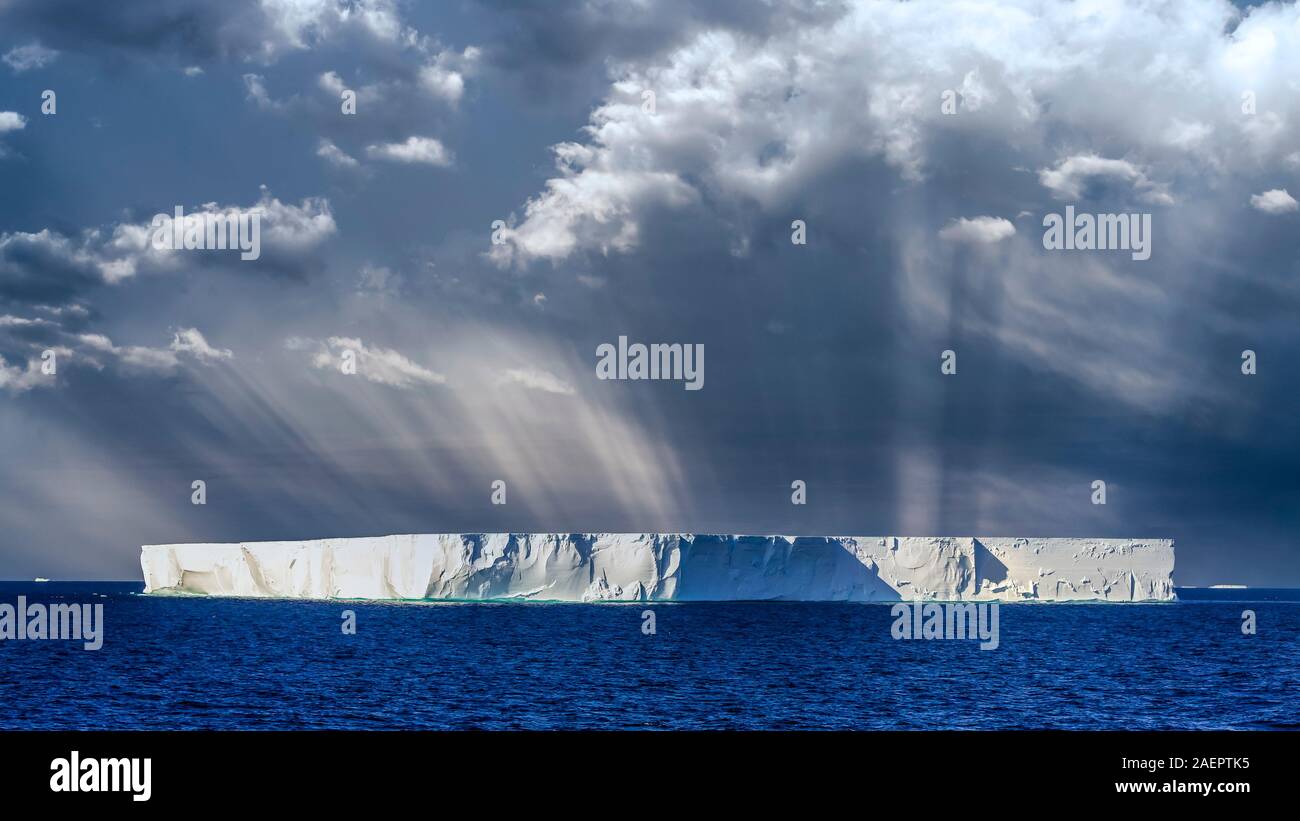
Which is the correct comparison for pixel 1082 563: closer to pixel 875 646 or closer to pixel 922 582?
pixel 922 582

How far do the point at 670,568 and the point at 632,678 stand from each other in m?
41.2

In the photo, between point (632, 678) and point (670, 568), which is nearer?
point (632, 678)

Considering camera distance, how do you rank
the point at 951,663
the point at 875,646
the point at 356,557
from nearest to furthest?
the point at 951,663 → the point at 875,646 → the point at 356,557

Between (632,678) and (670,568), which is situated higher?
(670,568)

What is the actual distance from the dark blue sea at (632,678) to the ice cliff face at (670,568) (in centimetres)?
1019

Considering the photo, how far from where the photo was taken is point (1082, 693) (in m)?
33.6

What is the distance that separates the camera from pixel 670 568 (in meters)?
77.6

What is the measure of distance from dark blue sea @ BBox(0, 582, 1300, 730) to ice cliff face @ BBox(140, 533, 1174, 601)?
10191 millimetres

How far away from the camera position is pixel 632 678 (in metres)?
36.5

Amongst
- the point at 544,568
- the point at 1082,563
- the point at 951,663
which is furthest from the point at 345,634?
the point at 1082,563
